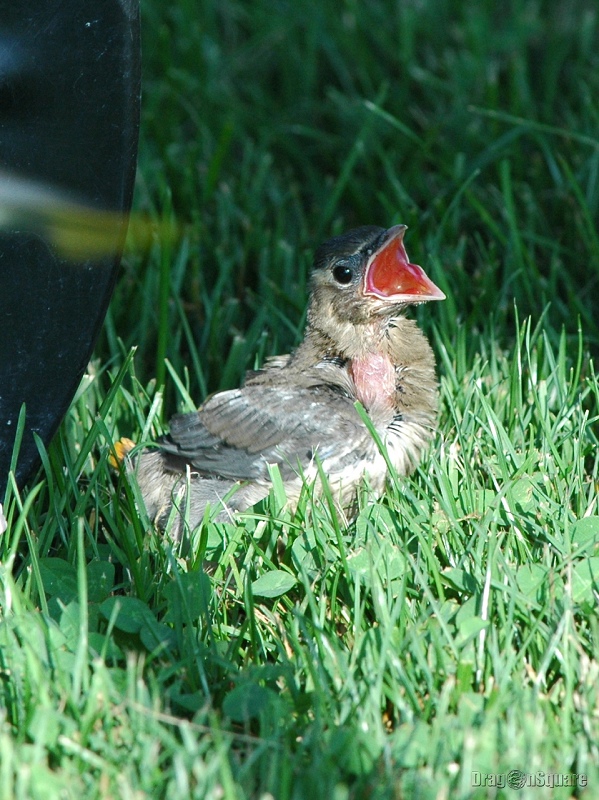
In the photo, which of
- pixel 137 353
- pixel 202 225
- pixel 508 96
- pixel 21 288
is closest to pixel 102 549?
pixel 21 288

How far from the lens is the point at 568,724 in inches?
83.8

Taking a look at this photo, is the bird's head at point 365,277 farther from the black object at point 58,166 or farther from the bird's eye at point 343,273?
the black object at point 58,166

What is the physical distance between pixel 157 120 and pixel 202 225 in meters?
1.06

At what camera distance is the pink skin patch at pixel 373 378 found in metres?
3.27

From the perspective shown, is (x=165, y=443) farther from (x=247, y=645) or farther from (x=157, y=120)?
(x=157, y=120)

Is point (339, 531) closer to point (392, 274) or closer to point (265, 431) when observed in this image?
point (265, 431)

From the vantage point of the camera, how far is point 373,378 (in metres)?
3.28

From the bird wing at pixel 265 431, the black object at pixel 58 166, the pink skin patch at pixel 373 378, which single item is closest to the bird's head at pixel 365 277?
the pink skin patch at pixel 373 378

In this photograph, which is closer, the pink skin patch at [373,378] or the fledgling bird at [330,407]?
the fledgling bird at [330,407]

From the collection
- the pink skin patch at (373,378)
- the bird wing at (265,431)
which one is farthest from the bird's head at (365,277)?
the bird wing at (265,431)

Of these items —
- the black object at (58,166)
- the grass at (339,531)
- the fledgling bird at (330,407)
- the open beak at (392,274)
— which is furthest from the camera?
the open beak at (392,274)

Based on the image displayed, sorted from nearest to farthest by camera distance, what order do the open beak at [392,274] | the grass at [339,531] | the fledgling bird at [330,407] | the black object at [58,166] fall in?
the grass at [339,531] → the black object at [58,166] → the fledgling bird at [330,407] → the open beak at [392,274]

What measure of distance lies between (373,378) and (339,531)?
726mm

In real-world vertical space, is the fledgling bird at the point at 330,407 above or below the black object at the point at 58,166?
below
